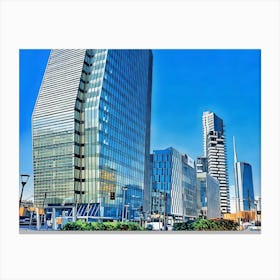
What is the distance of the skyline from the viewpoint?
12.7 metres

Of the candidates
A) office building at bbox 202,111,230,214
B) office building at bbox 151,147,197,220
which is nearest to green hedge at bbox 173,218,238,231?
office building at bbox 202,111,230,214

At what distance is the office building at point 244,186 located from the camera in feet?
44.7

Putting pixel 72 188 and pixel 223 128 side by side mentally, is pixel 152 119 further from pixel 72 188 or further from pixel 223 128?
pixel 72 188

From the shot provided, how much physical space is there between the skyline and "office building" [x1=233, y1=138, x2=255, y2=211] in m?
0.32

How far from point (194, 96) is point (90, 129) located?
666cm

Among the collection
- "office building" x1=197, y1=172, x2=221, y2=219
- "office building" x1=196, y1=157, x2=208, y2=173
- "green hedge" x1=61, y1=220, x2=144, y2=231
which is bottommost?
"green hedge" x1=61, y1=220, x2=144, y2=231

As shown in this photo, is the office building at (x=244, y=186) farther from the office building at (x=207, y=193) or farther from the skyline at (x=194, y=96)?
the office building at (x=207, y=193)

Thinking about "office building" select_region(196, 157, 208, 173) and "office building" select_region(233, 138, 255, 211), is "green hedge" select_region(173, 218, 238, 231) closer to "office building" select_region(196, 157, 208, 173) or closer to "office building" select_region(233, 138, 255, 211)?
"office building" select_region(233, 138, 255, 211)

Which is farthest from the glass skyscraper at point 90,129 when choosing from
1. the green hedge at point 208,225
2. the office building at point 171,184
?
the green hedge at point 208,225

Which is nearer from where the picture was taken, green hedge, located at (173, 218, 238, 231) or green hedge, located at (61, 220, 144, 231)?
green hedge, located at (61, 220, 144, 231)

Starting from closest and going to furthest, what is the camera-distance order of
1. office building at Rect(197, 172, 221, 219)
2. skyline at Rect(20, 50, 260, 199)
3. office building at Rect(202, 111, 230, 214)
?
skyline at Rect(20, 50, 260, 199), office building at Rect(202, 111, 230, 214), office building at Rect(197, 172, 221, 219)

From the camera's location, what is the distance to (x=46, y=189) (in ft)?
55.2
